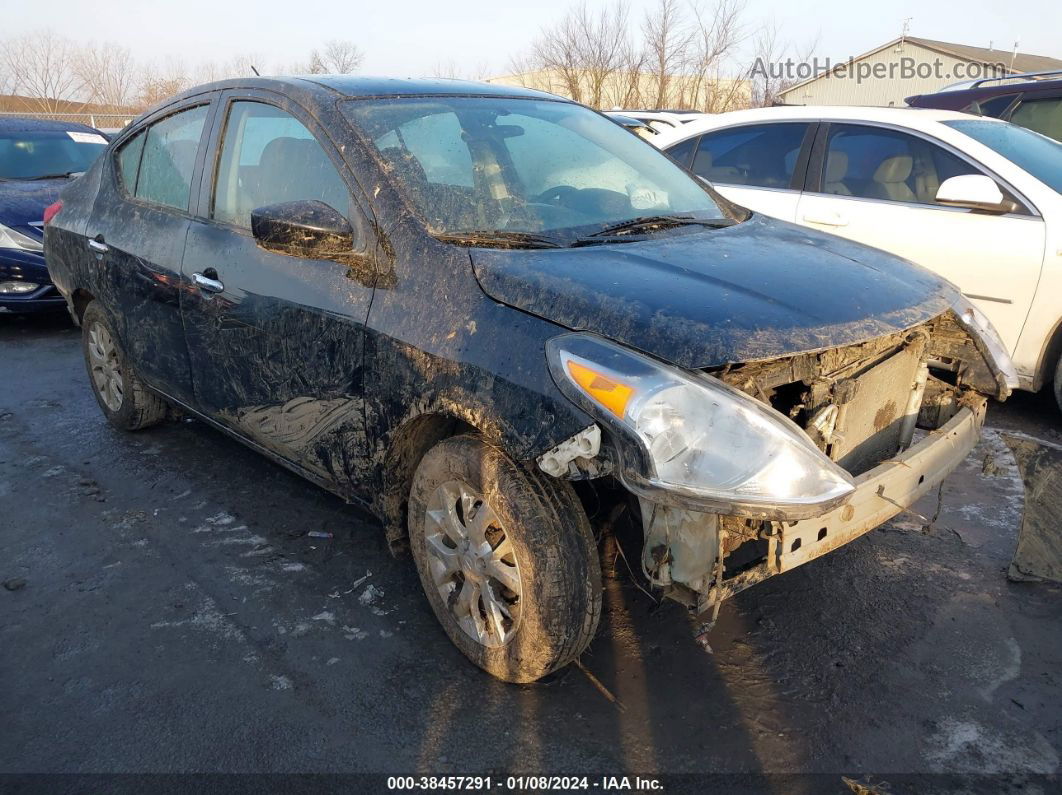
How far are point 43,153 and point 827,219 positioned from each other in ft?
24.0

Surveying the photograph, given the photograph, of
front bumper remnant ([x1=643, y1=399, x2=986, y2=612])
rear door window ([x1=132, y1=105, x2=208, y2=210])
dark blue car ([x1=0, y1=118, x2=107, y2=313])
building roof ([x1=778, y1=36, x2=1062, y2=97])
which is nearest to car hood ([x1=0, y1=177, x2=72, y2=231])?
dark blue car ([x1=0, y1=118, x2=107, y2=313])

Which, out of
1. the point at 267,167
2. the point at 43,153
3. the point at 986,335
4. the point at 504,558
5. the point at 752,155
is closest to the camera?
the point at 504,558

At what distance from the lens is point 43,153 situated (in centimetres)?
826

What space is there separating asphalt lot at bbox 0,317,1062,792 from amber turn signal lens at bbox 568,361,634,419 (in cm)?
99

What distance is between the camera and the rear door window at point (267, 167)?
9.91 ft

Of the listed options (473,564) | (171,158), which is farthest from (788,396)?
(171,158)

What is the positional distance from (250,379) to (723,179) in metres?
3.82

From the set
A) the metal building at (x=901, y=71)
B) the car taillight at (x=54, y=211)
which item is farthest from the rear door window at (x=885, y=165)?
the metal building at (x=901, y=71)

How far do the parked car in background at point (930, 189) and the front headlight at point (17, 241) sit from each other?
17.0ft

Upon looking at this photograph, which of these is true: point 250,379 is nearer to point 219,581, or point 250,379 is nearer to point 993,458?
point 219,581

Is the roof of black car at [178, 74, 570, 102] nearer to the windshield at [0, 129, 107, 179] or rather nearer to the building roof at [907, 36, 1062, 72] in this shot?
the windshield at [0, 129, 107, 179]

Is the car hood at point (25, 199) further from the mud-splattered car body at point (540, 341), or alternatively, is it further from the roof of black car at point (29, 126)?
the mud-splattered car body at point (540, 341)

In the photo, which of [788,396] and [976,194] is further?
[976,194]

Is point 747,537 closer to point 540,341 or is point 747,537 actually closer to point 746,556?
point 746,556
